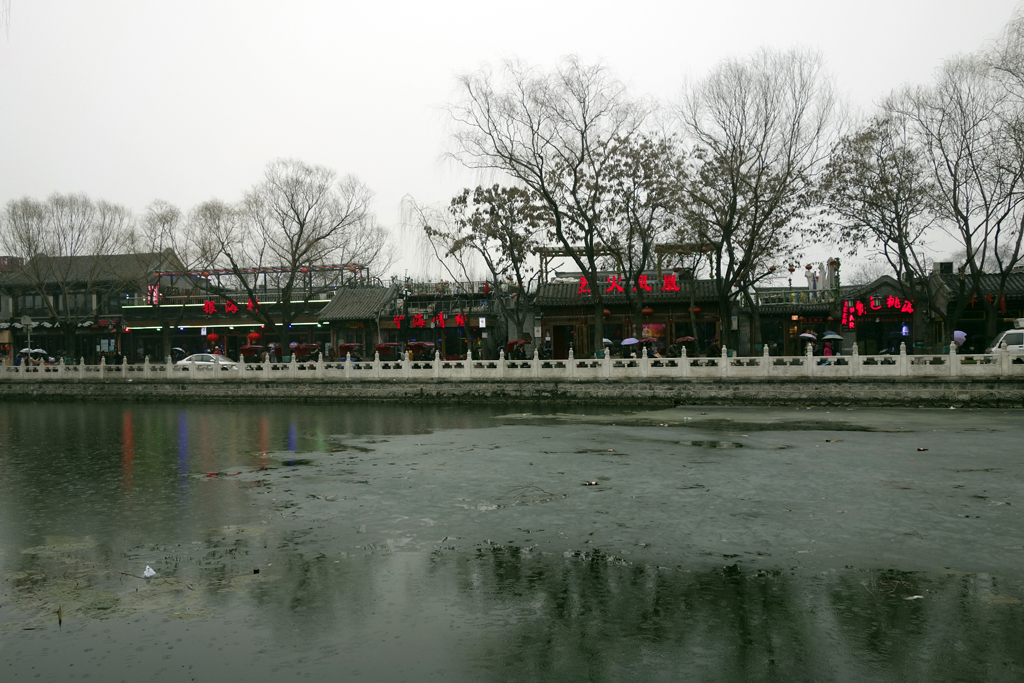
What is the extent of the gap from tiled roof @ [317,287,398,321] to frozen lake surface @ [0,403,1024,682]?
2519 cm

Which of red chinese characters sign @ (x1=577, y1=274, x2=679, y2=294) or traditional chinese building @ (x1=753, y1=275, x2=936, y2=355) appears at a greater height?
red chinese characters sign @ (x1=577, y1=274, x2=679, y2=294)

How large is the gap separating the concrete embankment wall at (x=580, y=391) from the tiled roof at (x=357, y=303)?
10.2 meters

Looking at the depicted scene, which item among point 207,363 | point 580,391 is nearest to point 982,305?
point 580,391

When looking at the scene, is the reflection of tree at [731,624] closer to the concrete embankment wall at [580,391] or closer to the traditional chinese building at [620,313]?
the concrete embankment wall at [580,391]

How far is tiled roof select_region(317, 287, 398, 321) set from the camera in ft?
127

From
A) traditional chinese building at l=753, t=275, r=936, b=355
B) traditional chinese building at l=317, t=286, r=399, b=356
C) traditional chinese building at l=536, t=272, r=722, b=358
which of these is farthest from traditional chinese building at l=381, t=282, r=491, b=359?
traditional chinese building at l=753, t=275, r=936, b=355

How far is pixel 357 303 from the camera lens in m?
40.0

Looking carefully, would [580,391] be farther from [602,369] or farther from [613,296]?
[613,296]

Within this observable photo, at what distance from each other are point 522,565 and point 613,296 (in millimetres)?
29331

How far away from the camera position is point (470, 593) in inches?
235

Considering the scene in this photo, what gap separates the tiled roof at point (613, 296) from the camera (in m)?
34.6

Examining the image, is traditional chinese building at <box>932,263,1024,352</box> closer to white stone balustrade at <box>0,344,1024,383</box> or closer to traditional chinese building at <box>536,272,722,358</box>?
traditional chinese building at <box>536,272,722,358</box>

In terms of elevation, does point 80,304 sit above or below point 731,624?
above

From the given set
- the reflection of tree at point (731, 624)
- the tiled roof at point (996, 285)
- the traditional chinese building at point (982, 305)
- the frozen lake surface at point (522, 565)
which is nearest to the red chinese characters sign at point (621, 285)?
the traditional chinese building at point (982, 305)
